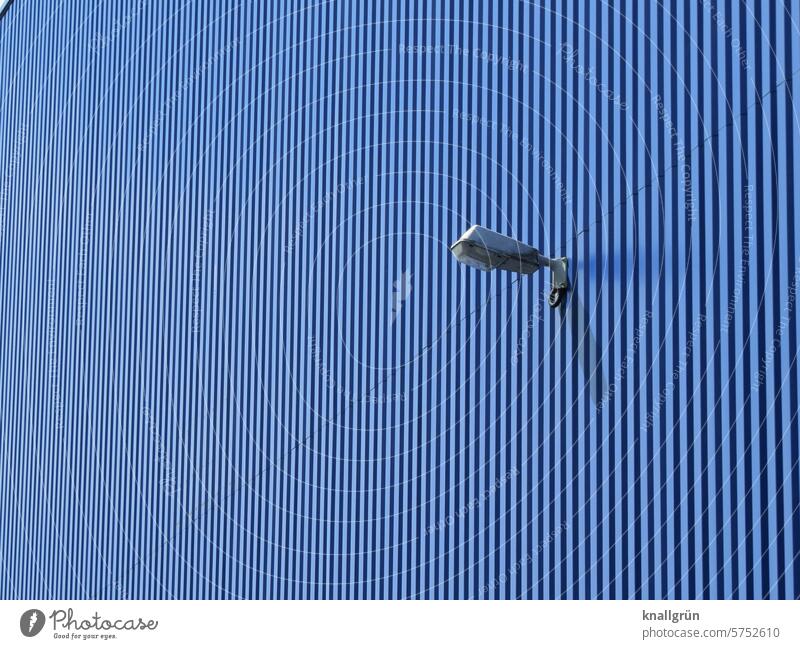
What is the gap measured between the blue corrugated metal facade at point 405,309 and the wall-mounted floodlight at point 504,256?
4.9 inches

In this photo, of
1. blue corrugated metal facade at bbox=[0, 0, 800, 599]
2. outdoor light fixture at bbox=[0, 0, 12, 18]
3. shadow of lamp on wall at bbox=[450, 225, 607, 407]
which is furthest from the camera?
outdoor light fixture at bbox=[0, 0, 12, 18]

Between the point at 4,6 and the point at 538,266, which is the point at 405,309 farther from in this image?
the point at 4,6

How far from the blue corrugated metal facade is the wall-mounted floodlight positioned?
12 cm

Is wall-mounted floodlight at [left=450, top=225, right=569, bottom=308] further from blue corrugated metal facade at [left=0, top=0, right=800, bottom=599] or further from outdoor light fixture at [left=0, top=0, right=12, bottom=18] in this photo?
outdoor light fixture at [left=0, top=0, right=12, bottom=18]

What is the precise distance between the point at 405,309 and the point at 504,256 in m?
1.76

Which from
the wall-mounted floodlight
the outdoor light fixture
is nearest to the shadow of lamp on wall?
the wall-mounted floodlight

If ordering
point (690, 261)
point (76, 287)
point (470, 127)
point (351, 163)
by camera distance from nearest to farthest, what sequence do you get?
point (690, 261), point (470, 127), point (351, 163), point (76, 287)

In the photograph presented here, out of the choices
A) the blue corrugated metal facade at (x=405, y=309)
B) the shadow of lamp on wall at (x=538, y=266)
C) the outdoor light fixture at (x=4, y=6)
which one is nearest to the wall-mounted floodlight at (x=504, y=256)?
the shadow of lamp on wall at (x=538, y=266)

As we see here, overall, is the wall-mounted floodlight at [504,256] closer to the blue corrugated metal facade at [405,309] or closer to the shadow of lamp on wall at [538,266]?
the shadow of lamp on wall at [538,266]

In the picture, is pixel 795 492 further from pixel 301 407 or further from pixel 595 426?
pixel 301 407

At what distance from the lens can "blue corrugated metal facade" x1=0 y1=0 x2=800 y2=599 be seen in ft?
28.5

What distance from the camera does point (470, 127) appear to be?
10836 mm

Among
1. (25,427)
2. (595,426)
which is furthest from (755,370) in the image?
(25,427)
